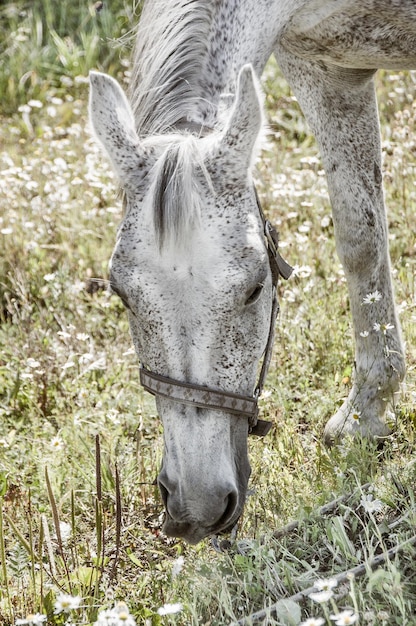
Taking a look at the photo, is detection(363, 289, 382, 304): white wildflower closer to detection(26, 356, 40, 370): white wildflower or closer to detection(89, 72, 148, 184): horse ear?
detection(89, 72, 148, 184): horse ear

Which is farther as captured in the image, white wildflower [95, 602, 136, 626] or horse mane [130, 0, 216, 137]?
horse mane [130, 0, 216, 137]

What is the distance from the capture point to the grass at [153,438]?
254cm

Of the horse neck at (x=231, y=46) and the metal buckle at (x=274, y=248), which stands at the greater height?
the horse neck at (x=231, y=46)

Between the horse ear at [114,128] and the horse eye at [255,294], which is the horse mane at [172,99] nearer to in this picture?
the horse ear at [114,128]

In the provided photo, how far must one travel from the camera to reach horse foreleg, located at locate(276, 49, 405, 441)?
141 inches

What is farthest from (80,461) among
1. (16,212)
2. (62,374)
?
(16,212)

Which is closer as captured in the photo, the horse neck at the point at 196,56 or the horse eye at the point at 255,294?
the horse eye at the point at 255,294

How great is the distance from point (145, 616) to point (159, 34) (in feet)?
6.28

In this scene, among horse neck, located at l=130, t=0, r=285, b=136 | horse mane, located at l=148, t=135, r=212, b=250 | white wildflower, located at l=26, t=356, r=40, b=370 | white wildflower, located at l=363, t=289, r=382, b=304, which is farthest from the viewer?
white wildflower, located at l=26, t=356, r=40, b=370

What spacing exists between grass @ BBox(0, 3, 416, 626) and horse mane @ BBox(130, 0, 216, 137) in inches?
13.8

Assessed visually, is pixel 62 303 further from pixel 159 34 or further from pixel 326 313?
pixel 159 34

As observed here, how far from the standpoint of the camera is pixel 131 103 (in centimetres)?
294

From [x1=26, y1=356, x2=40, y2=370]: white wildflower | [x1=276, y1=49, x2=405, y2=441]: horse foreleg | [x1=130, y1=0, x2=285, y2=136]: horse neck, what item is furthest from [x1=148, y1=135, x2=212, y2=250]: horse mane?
[x1=26, y1=356, x2=40, y2=370]: white wildflower

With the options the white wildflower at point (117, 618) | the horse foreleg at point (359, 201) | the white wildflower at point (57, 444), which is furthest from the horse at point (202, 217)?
the white wildflower at point (57, 444)
